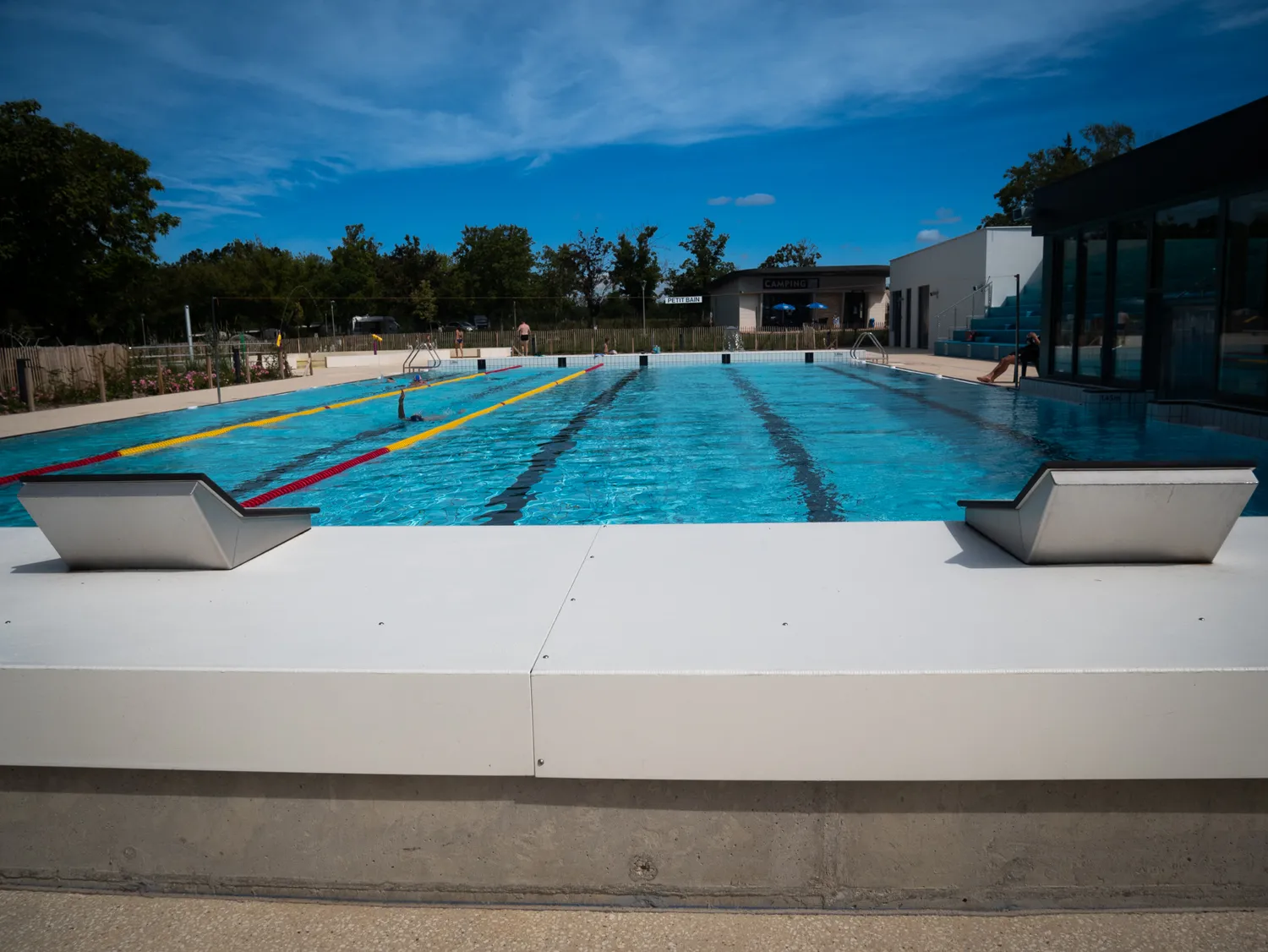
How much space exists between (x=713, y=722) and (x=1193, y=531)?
63.1 inches

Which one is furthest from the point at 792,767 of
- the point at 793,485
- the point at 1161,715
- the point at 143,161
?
the point at 143,161

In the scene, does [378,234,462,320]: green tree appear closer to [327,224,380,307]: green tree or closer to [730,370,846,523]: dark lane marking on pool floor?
[327,224,380,307]: green tree

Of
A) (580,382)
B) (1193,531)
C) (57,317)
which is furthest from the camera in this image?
(57,317)

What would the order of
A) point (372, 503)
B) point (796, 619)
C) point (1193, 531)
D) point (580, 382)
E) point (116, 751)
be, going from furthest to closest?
point (580, 382) → point (372, 503) → point (1193, 531) → point (796, 619) → point (116, 751)

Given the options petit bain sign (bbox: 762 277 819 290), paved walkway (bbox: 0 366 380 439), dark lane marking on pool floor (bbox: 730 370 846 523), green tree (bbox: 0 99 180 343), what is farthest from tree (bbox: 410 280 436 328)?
dark lane marking on pool floor (bbox: 730 370 846 523)

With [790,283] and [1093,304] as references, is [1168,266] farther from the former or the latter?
[790,283]

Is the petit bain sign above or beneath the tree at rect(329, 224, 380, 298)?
beneath

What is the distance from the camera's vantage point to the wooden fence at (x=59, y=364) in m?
13.0

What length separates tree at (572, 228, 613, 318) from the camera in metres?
50.1

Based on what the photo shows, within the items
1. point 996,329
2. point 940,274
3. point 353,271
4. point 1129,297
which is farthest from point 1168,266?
point 353,271

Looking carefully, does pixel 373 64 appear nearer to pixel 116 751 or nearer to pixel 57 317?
pixel 57 317

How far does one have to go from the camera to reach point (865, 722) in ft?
5.75

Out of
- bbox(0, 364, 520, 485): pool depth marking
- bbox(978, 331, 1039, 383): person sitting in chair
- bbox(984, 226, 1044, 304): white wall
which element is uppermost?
bbox(984, 226, 1044, 304): white wall

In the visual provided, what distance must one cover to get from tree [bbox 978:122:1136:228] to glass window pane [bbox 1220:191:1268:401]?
3898 cm
